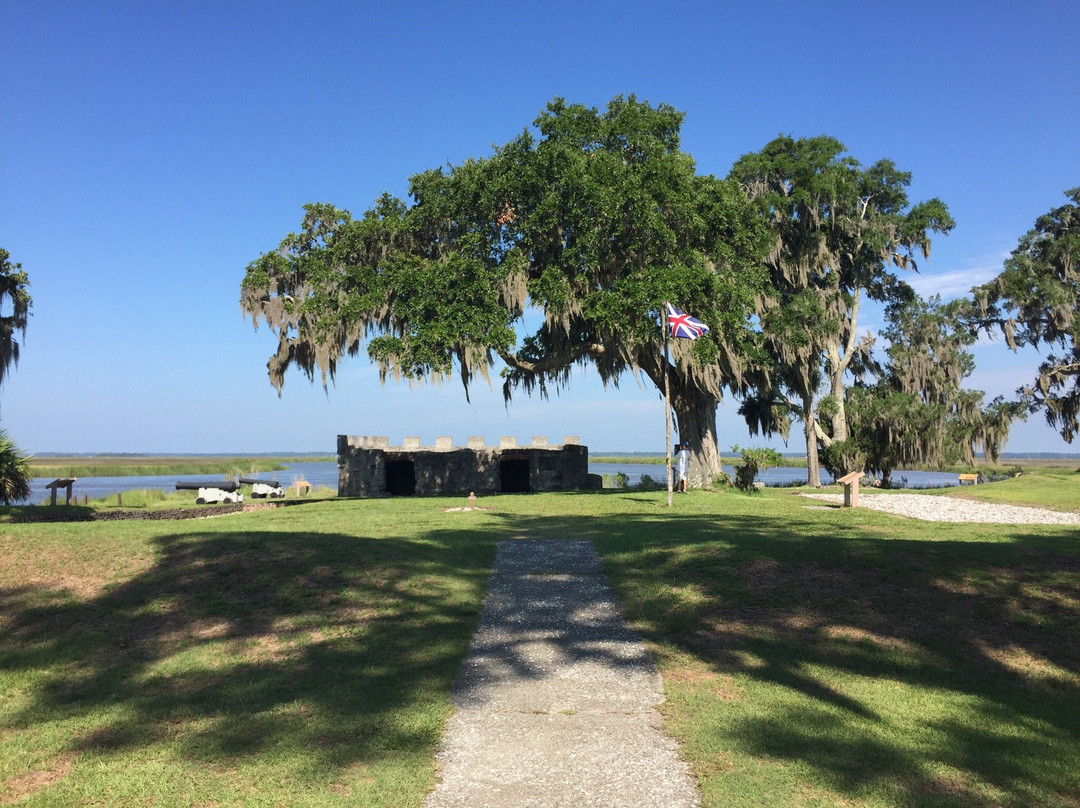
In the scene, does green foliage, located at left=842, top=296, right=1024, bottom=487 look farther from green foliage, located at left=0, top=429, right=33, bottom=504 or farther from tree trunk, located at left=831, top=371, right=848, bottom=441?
green foliage, located at left=0, top=429, right=33, bottom=504

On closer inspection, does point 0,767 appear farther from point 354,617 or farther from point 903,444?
point 903,444

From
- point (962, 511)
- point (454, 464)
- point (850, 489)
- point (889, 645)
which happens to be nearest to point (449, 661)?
point (889, 645)

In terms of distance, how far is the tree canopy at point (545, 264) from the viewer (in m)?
21.9

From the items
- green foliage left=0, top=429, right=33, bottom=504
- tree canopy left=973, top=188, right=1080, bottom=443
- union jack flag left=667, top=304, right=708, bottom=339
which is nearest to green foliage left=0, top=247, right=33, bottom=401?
green foliage left=0, top=429, right=33, bottom=504

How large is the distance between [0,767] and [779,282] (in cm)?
3222

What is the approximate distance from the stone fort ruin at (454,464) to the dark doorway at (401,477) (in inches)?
39.4

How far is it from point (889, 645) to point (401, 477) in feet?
97.8

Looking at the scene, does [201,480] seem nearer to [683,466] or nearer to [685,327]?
[683,466]

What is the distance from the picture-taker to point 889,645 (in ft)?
24.4

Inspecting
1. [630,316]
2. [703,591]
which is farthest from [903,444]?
[703,591]

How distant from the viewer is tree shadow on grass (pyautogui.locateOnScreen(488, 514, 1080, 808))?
507cm

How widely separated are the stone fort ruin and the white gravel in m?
13.7

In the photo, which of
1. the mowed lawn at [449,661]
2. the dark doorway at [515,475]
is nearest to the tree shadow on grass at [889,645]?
the mowed lawn at [449,661]

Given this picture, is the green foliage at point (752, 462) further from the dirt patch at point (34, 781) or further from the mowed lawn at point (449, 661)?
the dirt patch at point (34, 781)
